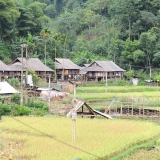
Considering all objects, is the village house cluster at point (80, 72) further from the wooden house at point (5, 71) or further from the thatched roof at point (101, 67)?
the wooden house at point (5, 71)

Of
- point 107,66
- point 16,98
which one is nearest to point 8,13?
point 107,66

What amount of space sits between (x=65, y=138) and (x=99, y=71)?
122 ft

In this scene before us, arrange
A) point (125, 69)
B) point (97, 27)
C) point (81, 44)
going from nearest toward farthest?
point (125, 69), point (81, 44), point (97, 27)

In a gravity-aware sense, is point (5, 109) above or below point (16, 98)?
below

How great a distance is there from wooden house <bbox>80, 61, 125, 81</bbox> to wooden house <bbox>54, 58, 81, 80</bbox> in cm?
154

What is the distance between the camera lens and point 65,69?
181ft

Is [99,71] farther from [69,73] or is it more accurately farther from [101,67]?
[69,73]

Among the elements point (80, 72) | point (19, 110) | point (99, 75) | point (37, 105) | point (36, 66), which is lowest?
point (19, 110)

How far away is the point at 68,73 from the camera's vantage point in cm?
5556

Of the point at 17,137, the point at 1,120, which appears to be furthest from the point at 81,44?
the point at 17,137

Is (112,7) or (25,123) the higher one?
(112,7)

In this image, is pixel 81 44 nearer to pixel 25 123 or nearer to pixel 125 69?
pixel 125 69

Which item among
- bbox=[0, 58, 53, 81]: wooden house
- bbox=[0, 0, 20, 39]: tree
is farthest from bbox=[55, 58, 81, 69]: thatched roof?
bbox=[0, 0, 20, 39]: tree

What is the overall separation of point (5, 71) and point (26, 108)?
57.2 ft
